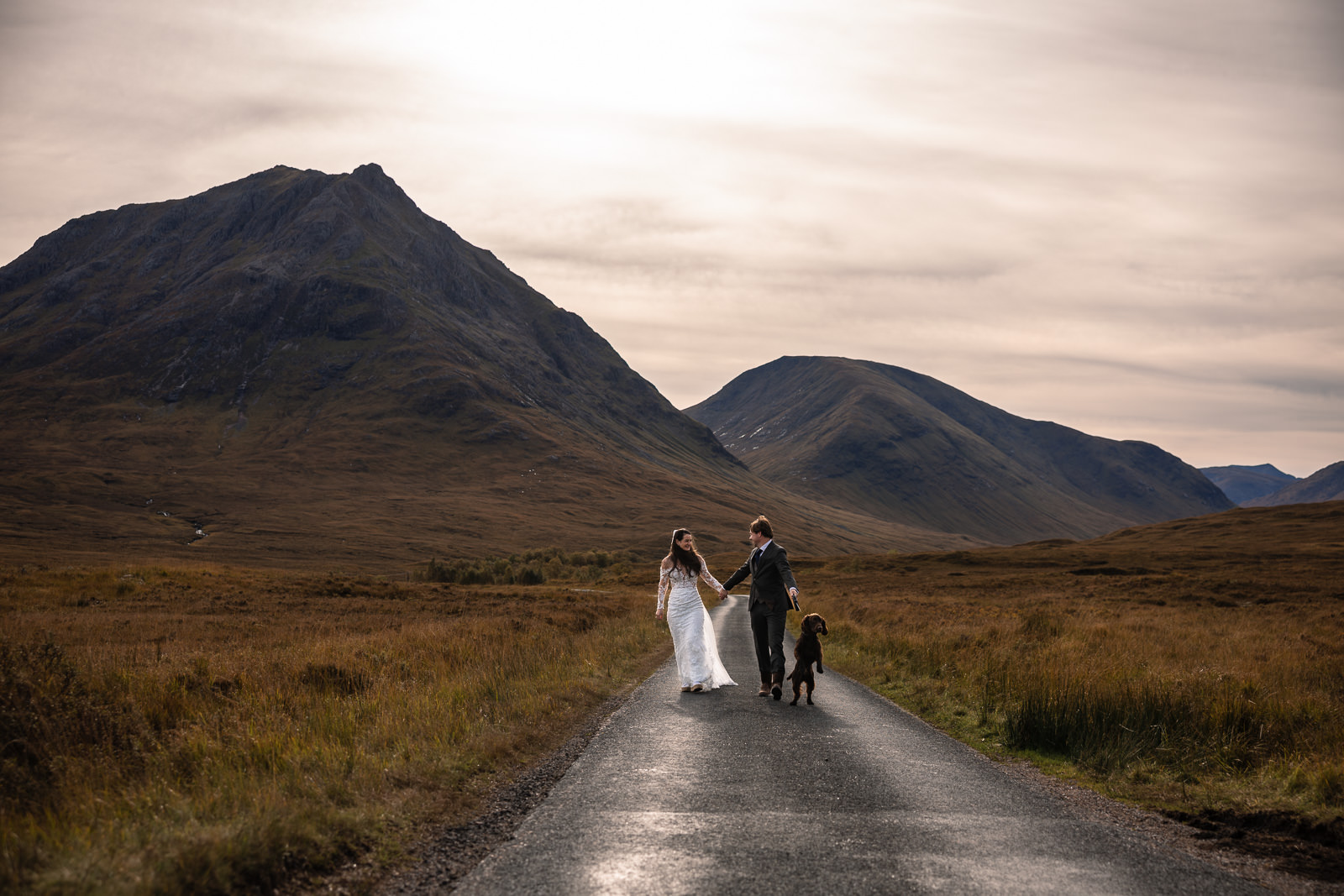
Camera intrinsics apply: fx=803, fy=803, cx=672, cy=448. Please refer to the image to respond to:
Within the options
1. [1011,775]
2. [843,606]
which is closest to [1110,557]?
[843,606]

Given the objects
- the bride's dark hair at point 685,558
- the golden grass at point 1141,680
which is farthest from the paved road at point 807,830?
the bride's dark hair at point 685,558

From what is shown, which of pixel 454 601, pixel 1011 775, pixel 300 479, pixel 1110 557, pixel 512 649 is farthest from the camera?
pixel 300 479

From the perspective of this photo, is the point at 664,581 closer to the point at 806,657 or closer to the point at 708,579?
the point at 708,579

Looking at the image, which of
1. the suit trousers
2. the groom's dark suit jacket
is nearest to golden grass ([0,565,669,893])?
the suit trousers

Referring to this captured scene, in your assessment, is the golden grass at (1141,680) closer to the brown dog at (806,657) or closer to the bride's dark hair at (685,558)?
the brown dog at (806,657)

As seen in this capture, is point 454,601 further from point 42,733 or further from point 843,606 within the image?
point 42,733

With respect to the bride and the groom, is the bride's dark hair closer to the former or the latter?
the bride

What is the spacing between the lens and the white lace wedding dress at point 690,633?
A: 48.9ft

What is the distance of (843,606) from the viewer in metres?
38.9

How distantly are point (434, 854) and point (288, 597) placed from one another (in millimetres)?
38154

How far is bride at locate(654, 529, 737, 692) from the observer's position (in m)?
14.9

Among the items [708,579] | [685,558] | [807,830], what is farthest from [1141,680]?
[807,830]

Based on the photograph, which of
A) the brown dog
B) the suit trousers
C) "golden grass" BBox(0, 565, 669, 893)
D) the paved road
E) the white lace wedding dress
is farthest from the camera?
the white lace wedding dress

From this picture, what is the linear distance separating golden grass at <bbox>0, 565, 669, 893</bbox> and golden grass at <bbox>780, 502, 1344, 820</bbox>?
644cm
